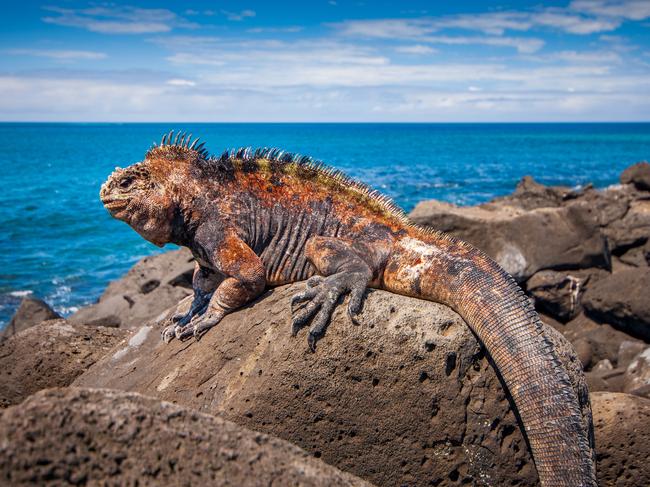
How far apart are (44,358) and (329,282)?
2.68 metres

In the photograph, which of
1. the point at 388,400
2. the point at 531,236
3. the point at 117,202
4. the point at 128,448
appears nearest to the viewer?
the point at 128,448

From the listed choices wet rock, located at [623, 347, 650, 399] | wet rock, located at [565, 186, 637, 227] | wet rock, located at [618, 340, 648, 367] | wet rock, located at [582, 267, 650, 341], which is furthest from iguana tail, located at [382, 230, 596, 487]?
wet rock, located at [565, 186, 637, 227]

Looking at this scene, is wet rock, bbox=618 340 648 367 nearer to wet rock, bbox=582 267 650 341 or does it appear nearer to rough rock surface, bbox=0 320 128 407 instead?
wet rock, bbox=582 267 650 341

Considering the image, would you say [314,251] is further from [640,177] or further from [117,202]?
[640,177]

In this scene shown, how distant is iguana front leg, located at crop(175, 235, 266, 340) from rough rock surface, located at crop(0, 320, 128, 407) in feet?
4.80

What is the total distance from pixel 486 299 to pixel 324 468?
1.60m

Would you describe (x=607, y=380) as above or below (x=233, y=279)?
below

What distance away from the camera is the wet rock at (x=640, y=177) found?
55.0ft

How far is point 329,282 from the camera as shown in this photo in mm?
3883

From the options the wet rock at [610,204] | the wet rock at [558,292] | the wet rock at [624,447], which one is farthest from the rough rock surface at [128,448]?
the wet rock at [610,204]

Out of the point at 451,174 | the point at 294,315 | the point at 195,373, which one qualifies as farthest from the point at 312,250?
the point at 451,174

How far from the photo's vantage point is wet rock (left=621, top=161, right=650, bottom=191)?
1675 cm

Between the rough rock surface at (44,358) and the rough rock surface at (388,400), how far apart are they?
1824mm

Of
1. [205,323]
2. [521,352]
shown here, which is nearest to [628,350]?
[521,352]
